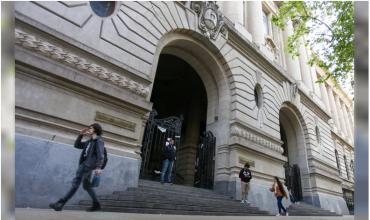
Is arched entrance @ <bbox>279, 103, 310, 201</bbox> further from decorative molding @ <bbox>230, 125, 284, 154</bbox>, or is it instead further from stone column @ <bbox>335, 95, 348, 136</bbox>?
stone column @ <bbox>335, 95, 348, 136</bbox>

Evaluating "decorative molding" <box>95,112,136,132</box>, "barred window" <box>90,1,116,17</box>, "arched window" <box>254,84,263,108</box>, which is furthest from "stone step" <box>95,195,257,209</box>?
"arched window" <box>254,84,263,108</box>

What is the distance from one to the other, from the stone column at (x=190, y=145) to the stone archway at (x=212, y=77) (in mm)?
4995

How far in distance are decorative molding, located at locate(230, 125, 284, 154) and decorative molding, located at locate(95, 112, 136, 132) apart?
5319mm

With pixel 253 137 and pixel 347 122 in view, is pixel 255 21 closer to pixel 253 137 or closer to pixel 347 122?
pixel 253 137

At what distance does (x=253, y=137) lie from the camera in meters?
12.4

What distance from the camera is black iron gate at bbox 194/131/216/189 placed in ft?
38.2

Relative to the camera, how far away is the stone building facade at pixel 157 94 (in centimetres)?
611

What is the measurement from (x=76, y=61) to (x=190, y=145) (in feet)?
38.2

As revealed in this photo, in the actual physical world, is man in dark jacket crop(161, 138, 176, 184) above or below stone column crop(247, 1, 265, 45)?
below

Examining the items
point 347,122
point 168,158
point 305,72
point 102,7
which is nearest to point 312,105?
point 305,72

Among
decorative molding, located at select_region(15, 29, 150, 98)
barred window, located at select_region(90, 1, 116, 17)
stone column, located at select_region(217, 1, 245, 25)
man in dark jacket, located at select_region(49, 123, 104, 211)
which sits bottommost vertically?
man in dark jacket, located at select_region(49, 123, 104, 211)

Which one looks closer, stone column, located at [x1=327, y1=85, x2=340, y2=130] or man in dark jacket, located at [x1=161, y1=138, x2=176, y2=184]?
man in dark jacket, located at [x1=161, y1=138, x2=176, y2=184]

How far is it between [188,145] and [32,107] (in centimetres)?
1243

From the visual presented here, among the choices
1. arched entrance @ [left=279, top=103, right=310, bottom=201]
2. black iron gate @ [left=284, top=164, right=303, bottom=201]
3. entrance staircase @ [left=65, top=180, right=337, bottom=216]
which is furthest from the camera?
arched entrance @ [left=279, top=103, right=310, bottom=201]
